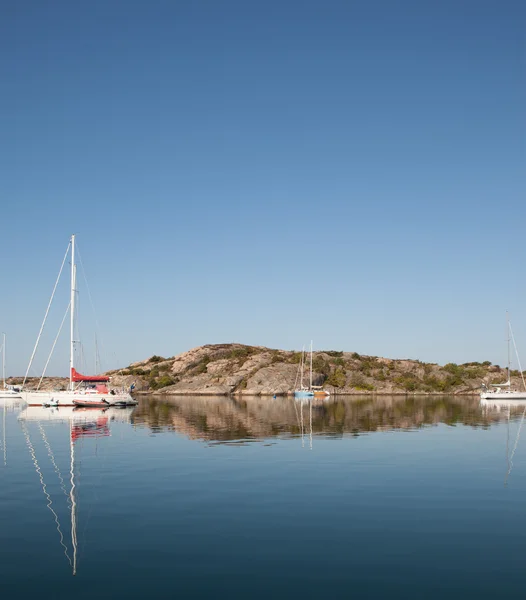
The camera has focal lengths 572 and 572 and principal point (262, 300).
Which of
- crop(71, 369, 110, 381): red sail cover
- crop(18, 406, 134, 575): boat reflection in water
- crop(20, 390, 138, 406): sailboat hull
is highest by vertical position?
crop(71, 369, 110, 381): red sail cover

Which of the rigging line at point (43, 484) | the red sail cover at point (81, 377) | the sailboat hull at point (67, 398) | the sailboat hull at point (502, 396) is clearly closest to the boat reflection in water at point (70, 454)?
the rigging line at point (43, 484)

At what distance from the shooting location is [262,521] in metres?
22.5

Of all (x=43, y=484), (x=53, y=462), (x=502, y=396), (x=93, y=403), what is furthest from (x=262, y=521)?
(x=502, y=396)

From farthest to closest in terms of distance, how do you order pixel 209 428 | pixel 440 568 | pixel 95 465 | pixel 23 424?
pixel 23 424 < pixel 209 428 < pixel 95 465 < pixel 440 568

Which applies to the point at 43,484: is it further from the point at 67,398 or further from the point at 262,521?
the point at 67,398

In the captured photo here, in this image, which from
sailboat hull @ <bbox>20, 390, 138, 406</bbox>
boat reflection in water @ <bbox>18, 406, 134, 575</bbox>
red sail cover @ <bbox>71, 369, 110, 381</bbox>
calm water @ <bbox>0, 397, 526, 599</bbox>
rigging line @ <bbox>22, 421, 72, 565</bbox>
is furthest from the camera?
red sail cover @ <bbox>71, 369, 110, 381</bbox>

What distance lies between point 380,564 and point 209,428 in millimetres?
46664

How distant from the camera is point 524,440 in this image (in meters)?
51.1

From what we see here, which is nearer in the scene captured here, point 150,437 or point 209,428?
point 150,437

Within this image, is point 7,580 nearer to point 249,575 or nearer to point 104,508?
point 249,575

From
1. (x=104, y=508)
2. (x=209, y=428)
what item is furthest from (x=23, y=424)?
(x=104, y=508)

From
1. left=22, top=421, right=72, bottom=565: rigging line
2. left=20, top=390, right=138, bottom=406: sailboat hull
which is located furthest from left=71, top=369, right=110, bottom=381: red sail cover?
left=22, top=421, right=72, bottom=565: rigging line

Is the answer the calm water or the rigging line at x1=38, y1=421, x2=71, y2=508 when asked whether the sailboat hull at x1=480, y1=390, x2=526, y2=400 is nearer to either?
the calm water

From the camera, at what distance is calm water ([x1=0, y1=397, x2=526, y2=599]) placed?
52.2 ft
